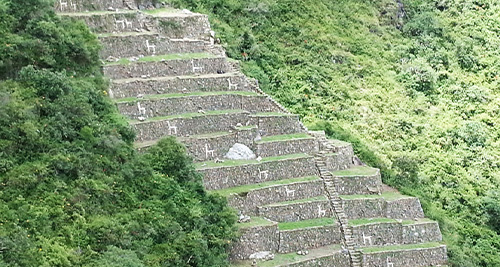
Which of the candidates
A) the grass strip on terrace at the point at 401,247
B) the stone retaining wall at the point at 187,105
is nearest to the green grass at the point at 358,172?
the grass strip on terrace at the point at 401,247

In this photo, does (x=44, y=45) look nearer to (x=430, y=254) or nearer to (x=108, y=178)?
(x=108, y=178)

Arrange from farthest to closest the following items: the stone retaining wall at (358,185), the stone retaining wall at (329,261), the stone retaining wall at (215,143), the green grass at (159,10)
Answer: the green grass at (159,10)
the stone retaining wall at (358,185)
the stone retaining wall at (215,143)
the stone retaining wall at (329,261)

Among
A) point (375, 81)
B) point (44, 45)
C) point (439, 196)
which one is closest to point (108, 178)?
point (44, 45)

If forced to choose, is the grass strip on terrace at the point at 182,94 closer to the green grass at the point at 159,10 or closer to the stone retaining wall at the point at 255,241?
the green grass at the point at 159,10

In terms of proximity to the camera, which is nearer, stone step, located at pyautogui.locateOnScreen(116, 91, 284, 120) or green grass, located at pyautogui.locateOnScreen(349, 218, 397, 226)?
stone step, located at pyautogui.locateOnScreen(116, 91, 284, 120)

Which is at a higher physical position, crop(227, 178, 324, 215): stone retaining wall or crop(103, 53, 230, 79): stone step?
crop(103, 53, 230, 79): stone step

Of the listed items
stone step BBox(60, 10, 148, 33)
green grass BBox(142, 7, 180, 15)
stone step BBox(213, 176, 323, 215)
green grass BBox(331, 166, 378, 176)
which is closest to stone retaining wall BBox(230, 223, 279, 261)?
stone step BBox(213, 176, 323, 215)

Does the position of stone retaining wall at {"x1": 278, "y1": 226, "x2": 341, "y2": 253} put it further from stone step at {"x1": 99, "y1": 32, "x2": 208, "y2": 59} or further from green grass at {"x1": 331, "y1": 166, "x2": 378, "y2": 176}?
stone step at {"x1": 99, "y1": 32, "x2": 208, "y2": 59}

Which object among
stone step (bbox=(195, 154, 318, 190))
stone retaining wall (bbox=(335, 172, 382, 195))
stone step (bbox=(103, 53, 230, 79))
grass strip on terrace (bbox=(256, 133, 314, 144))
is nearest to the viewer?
stone step (bbox=(195, 154, 318, 190))
